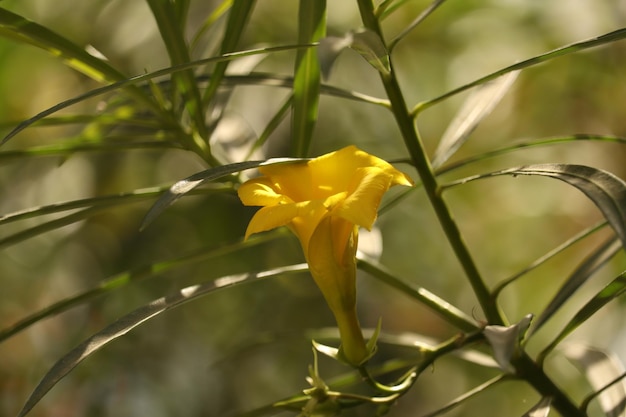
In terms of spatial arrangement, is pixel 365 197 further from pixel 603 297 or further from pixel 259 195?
pixel 603 297

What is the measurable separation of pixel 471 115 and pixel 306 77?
8.8 inches

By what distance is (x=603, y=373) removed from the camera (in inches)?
30.0

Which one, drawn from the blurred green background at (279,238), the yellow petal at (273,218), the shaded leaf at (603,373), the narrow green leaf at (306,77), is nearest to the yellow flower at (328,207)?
the yellow petal at (273,218)

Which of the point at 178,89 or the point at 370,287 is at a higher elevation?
the point at 178,89

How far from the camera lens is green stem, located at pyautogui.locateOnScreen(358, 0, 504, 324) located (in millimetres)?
638

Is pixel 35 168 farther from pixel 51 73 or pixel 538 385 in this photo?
pixel 538 385

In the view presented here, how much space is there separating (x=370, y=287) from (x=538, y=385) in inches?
52.2

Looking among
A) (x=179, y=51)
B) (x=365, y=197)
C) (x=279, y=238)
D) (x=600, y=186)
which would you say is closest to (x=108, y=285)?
(x=179, y=51)

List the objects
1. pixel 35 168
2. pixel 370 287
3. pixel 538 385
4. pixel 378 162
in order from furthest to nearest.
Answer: pixel 370 287
pixel 35 168
pixel 538 385
pixel 378 162

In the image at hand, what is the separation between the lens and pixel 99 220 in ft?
6.52

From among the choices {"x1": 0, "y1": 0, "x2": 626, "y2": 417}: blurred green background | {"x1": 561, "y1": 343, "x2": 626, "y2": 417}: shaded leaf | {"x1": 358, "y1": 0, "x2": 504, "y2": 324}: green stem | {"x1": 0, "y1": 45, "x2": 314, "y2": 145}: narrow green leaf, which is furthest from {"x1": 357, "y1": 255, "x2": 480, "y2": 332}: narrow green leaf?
{"x1": 0, "y1": 0, "x2": 626, "y2": 417}: blurred green background

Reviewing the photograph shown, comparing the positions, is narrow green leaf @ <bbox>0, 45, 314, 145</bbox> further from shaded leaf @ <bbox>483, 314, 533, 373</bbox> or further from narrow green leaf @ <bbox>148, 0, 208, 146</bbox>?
shaded leaf @ <bbox>483, 314, 533, 373</bbox>

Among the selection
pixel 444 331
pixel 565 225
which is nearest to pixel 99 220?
pixel 444 331

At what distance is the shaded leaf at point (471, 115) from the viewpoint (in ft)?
2.51
